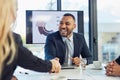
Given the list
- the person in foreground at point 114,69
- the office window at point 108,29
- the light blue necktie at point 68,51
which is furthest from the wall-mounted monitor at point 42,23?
the person in foreground at point 114,69

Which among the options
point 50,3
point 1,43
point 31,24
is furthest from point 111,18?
point 1,43

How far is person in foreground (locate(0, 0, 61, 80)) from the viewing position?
0.90m

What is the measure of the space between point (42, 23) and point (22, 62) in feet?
12.0

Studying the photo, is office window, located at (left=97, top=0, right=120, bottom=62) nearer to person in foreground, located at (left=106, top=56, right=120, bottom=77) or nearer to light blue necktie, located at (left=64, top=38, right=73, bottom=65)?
light blue necktie, located at (left=64, top=38, right=73, bottom=65)

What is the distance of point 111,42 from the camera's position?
18.6 feet

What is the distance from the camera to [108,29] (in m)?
5.63

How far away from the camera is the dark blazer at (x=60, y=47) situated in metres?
3.59

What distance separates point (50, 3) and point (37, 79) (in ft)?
10.8

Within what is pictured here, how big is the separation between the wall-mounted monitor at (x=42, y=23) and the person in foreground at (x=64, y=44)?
38.2 inches

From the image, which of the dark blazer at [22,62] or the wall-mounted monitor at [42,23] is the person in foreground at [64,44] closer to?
the wall-mounted monitor at [42,23]

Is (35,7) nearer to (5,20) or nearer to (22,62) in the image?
(22,62)

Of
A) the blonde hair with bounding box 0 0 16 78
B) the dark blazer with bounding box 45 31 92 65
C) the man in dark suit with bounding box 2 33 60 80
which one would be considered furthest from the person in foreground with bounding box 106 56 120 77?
the blonde hair with bounding box 0 0 16 78

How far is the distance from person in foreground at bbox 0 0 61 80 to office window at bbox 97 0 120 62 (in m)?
4.05

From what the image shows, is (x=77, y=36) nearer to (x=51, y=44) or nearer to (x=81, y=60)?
(x=51, y=44)
